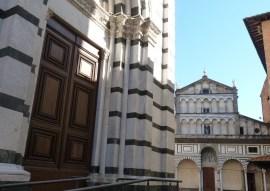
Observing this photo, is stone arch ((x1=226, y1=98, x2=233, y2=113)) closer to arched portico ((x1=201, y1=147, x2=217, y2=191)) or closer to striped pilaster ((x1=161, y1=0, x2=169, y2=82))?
arched portico ((x1=201, y1=147, x2=217, y2=191))

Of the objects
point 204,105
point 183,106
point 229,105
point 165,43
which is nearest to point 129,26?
point 165,43

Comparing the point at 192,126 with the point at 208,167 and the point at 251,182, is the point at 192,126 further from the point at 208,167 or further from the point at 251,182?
the point at 251,182

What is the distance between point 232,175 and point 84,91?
105ft

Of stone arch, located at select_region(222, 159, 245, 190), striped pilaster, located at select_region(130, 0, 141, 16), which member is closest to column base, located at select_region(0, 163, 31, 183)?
striped pilaster, located at select_region(130, 0, 141, 16)

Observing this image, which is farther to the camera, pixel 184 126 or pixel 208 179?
pixel 184 126

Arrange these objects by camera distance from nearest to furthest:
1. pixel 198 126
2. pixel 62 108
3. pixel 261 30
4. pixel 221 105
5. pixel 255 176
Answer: pixel 62 108
pixel 261 30
pixel 255 176
pixel 198 126
pixel 221 105

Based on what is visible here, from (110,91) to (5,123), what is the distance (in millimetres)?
3145

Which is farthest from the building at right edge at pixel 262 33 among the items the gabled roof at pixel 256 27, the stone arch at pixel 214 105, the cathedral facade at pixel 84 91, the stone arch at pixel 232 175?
the stone arch at pixel 214 105

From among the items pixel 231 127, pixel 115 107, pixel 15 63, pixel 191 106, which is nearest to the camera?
pixel 15 63

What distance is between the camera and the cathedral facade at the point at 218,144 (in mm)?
33531

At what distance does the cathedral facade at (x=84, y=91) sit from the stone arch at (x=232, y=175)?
29.1 meters

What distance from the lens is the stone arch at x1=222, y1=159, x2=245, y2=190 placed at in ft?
110

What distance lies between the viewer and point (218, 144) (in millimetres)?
34500

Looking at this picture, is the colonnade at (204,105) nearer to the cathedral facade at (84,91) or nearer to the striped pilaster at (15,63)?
the cathedral facade at (84,91)
